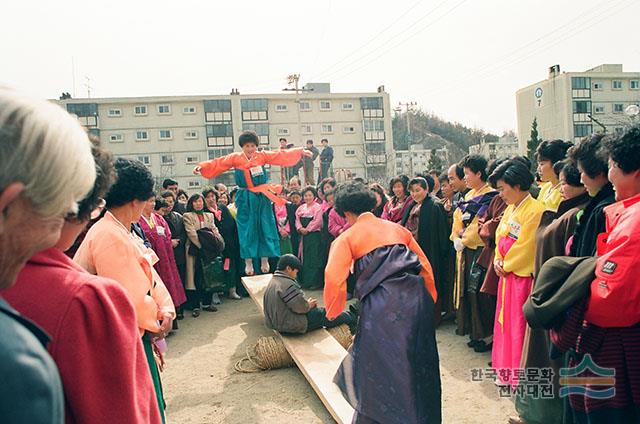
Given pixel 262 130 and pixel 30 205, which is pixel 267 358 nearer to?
pixel 30 205

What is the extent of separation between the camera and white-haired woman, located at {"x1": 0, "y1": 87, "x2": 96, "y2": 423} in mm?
785

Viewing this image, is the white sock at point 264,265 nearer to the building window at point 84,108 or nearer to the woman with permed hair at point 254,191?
the woman with permed hair at point 254,191

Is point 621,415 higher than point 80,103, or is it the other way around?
point 80,103

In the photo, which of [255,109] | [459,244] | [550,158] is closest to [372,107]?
[255,109]

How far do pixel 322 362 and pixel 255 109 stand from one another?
36016 mm

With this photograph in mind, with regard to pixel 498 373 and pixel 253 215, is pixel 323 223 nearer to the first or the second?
pixel 253 215

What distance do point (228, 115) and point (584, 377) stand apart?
37.9 metres

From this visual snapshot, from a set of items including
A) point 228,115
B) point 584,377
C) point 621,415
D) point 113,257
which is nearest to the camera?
Answer: point 113,257

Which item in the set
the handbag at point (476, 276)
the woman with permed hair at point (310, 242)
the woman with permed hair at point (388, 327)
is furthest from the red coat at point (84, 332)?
the woman with permed hair at point (310, 242)

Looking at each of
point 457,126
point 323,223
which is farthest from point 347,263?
point 457,126

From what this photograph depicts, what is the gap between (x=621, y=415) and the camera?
88.9 inches

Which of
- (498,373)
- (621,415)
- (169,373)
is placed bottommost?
(169,373)

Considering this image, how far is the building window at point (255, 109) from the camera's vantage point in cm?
3829

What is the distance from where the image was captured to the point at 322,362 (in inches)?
170
